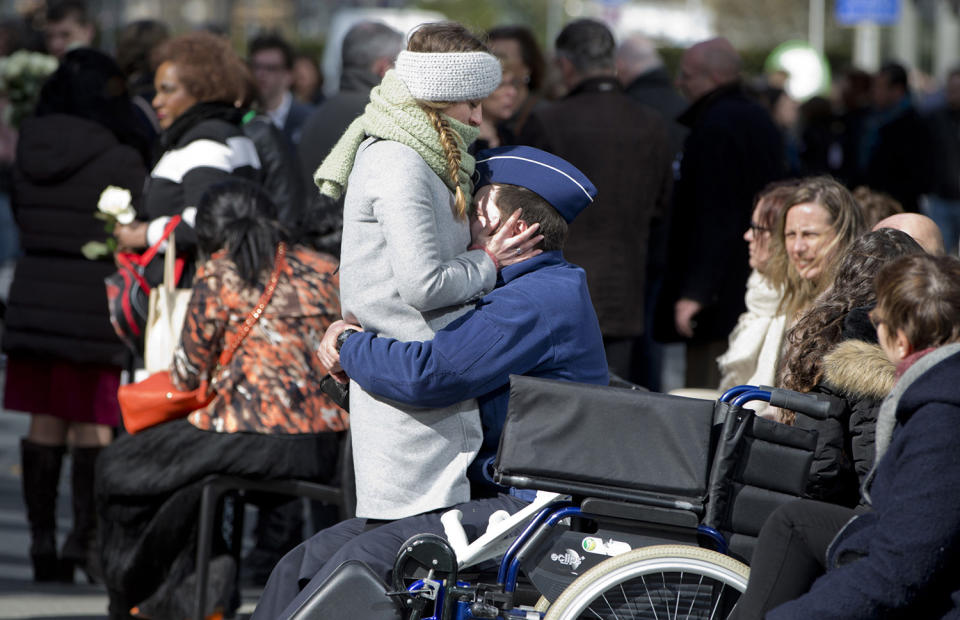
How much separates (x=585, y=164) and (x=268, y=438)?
8.01 ft

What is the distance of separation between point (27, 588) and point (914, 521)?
4.24 m

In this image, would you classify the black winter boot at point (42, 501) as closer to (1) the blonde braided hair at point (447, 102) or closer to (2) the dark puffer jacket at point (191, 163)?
(2) the dark puffer jacket at point (191, 163)

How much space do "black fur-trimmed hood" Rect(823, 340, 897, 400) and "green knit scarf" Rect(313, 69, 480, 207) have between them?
1.02 meters

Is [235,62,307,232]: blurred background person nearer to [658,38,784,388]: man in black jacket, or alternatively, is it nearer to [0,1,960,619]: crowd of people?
[0,1,960,619]: crowd of people

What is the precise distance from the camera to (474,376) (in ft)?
11.7

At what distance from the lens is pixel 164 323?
207 inches

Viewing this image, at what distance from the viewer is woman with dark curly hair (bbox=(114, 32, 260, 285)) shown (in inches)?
228

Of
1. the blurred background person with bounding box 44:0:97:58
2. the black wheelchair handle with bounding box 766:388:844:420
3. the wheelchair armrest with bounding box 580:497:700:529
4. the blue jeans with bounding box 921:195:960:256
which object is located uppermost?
the blurred background person with bounding box 44:0:97:58

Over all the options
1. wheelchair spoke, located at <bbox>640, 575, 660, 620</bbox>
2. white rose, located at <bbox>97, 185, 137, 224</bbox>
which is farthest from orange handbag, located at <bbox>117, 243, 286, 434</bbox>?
wheelchair spoke, located at <bbox>640, 575, 660, 620</bbox>

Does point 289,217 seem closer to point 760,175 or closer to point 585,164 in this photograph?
point 585,164

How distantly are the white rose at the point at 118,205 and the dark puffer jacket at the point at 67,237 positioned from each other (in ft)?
1.27

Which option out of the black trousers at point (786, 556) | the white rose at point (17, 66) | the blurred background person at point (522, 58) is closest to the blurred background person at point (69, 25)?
the white rose at point (17, 66)

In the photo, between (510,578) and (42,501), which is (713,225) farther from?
(510,578)

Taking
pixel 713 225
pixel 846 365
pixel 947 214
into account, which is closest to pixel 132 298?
pixel 713 225
